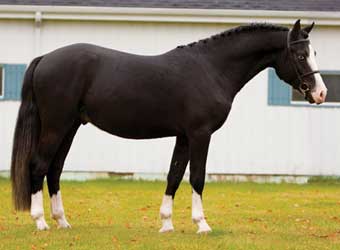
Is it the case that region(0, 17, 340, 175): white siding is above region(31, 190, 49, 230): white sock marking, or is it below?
above

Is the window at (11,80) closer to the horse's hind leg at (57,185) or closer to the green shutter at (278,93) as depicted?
the green shutter at (278,93)

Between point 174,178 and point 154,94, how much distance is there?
96cm

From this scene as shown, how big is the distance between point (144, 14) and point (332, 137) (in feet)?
14.6

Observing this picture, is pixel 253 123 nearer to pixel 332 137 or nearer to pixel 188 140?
pixel 332 137

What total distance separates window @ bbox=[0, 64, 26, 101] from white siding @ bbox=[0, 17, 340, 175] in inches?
4.8

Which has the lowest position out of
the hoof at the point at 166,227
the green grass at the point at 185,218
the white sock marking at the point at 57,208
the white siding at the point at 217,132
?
the green grass at the point at 185,218

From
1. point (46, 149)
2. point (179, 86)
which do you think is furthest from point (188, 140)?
point (46, 149)

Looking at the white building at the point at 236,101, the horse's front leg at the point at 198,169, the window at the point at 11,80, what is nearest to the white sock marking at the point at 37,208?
the horse's front leg at the point at 198,169

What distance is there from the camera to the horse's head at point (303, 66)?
986 cm

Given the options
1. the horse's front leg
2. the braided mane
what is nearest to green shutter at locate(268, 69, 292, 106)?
the braided mane

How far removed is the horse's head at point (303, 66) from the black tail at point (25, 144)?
9.33 feet

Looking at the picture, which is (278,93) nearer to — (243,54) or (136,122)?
(243,54)

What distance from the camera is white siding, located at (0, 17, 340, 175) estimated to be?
17531mm

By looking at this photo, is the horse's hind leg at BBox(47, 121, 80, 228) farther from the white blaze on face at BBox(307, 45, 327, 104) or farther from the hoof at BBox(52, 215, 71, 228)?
the white blaze on face at BBox(307, 45, 327, 104)
